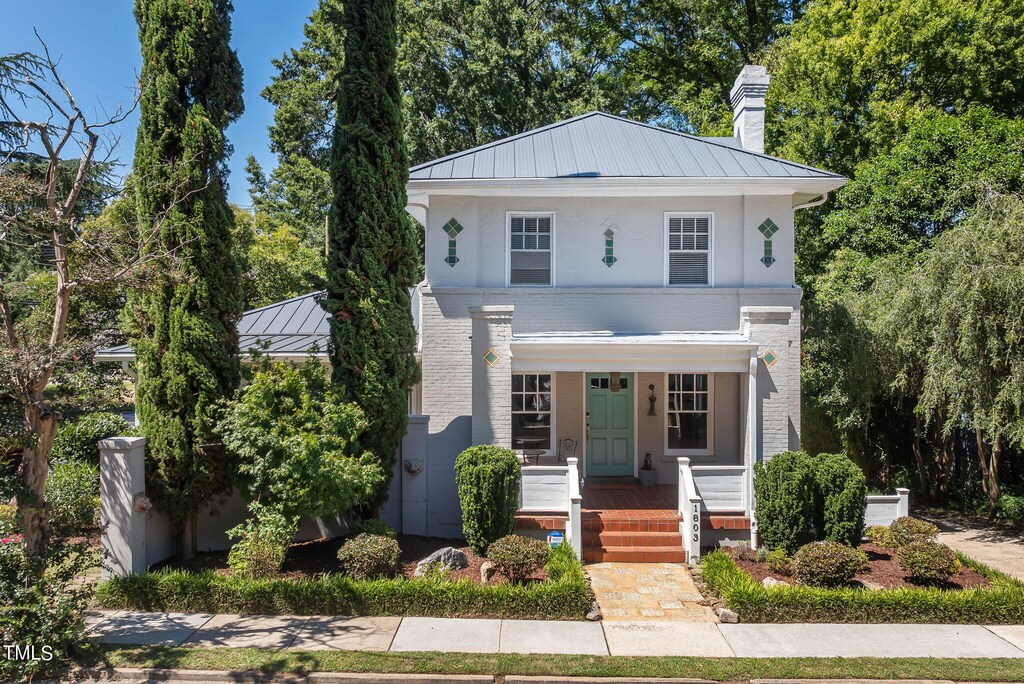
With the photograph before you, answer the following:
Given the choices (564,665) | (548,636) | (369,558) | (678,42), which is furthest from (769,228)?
(678,42)

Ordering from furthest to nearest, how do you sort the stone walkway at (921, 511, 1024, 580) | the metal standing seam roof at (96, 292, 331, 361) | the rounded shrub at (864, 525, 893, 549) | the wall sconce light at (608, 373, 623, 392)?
the metal standing seam roof at (96, 292, 331, 361) < the wall sconce light at (608, 373, 623, 392) < the stone walkway at (921, 511, 1024, 580) < the rounded shrub at (864, 525, 893, 549)

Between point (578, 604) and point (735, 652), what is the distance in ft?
6.09

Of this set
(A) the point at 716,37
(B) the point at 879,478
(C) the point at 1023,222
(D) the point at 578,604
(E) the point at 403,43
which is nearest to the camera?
(D) the point at 578,604

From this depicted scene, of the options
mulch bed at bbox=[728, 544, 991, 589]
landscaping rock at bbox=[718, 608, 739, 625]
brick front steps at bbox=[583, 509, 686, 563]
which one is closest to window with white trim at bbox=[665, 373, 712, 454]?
brick front steps at bbox=[583, 509, 686, 563]

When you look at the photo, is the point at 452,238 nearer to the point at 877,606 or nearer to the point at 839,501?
the point at 839,501

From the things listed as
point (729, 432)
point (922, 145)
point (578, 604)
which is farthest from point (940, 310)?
point (578, 604)

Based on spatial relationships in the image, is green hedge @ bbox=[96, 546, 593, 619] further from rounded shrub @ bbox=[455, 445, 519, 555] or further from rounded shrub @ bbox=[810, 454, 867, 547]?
rounded shrub @ bbox=[810, 454, 867, 547]

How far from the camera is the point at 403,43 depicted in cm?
2370

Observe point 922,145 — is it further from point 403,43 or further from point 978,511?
point 403,43

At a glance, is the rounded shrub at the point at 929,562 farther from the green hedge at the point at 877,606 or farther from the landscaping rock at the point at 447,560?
the landscaping rock at the point at 447,560

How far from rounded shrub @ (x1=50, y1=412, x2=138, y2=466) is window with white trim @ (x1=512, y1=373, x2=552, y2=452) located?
7.09 metres

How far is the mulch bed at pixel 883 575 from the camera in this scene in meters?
9.24

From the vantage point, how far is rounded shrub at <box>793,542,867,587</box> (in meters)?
8.83

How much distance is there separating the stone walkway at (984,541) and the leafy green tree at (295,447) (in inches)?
386
